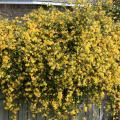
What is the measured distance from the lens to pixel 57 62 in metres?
5.17

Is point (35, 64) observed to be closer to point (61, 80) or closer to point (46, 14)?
point (61, 80)

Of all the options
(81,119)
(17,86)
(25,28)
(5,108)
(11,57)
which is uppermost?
(25,28)

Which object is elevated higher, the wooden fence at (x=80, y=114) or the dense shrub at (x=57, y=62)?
the dense shrub at (x=57, y=62)

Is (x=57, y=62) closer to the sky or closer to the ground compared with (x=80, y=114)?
closer to the sky

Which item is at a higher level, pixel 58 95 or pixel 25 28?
pixel 25 28

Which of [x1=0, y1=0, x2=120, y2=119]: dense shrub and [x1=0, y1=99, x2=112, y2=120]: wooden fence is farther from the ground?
[x1=0, y1=0, x2=120, y2=119]: dense shrub

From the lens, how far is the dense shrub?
5113 millimetres

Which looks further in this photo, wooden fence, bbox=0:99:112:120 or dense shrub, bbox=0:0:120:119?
wooden fence, bbox=0:99:112:120

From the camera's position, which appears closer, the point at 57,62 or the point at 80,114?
the point at 57,62

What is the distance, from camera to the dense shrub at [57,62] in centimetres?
511

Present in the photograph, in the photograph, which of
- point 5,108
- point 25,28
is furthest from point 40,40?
point 5,108

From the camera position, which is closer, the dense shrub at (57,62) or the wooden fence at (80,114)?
the dense shrub at (57,62)

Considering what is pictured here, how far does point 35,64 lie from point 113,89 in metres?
1.33

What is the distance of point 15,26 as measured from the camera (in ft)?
17.7
